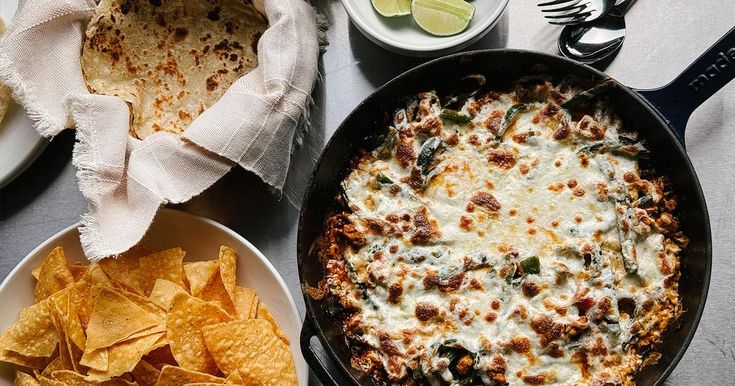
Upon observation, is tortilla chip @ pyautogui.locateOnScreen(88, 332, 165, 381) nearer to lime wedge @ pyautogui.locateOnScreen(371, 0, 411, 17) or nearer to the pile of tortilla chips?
the pile of tortilla chips

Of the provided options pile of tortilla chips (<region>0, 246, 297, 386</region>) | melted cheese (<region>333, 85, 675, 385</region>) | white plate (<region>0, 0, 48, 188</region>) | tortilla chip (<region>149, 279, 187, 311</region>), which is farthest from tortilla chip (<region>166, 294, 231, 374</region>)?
white plate (<region>0, 0, 48, 188</region>)

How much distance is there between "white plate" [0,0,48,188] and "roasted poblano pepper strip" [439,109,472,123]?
1.63 meters

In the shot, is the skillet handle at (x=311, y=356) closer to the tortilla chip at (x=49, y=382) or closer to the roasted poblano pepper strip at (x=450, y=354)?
the roasted poblano pepper strip at (x=450, y=354)

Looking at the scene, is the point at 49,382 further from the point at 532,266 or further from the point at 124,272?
the point at 532,266

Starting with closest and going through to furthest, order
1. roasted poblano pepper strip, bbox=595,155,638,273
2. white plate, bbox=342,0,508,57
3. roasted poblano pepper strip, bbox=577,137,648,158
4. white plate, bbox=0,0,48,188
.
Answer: roasted poblano pepper strip, bbox=595,155,638,273 < roasted poblano pepper strip, bbox=577,137,648,158 < white plate, bbox=342,0,508,57 < white plate, bbox=0,0,48,188

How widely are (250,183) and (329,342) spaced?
832 mm

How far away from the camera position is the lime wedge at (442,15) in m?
2.99

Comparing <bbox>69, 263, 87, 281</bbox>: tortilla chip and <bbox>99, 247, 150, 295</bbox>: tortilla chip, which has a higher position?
<bbox>99, 247, 150, 295</bbox>: tortilla chip

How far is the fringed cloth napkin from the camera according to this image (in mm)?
2904

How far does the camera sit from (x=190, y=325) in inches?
116

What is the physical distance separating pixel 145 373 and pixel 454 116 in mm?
1494

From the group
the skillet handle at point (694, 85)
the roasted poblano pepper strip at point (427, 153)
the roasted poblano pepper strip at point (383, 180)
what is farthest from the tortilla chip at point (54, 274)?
the skillet handle at point (694, 85)

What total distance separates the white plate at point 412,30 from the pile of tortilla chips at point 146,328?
100 centimetres

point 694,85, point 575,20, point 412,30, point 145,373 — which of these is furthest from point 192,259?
point 694,85
